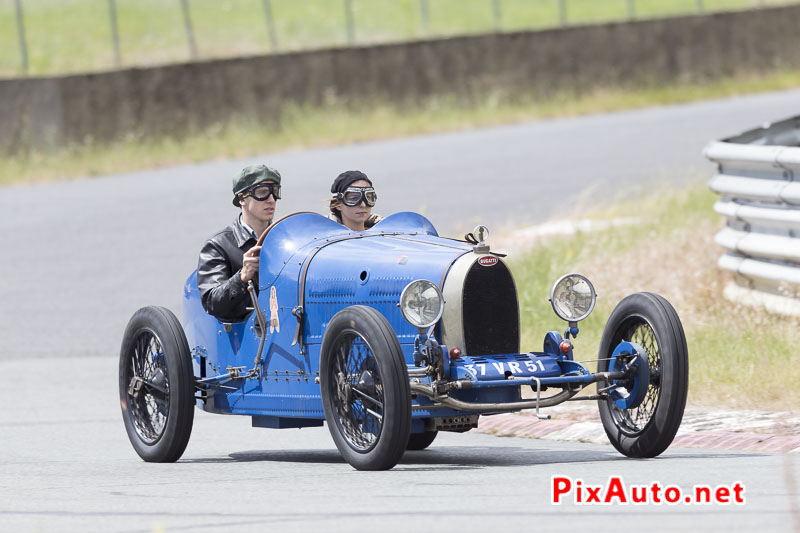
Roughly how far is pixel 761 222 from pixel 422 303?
5.05m

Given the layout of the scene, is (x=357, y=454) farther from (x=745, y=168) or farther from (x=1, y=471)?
(x=745, y=168)

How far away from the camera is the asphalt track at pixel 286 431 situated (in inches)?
276

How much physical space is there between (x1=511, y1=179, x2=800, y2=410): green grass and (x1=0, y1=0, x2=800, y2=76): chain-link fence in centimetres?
1385

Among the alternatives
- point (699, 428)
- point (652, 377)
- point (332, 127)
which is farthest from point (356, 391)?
point (332, 127)

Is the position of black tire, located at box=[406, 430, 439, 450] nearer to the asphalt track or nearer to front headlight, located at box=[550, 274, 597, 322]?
the asphalt track

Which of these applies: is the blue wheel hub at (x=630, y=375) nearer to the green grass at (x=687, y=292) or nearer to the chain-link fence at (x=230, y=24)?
the green grass at (x=687, y=292)

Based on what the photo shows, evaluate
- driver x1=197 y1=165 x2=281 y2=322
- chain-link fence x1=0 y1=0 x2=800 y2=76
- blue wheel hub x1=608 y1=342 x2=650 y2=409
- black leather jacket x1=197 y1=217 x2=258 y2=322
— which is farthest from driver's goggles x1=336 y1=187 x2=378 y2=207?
chain-link fence x1=0 y1=0 x2=800 y2=76

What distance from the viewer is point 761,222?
41.4ft

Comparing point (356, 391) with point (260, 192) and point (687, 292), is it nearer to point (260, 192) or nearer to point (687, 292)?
point (260, 192)

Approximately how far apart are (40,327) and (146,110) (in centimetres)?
1107

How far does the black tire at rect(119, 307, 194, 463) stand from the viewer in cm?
966

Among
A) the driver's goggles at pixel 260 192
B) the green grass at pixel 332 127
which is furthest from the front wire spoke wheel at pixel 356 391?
the green grass at pixel 332 127

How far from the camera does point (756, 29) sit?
3291 cm

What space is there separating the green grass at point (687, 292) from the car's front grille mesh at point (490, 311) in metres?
2.09
